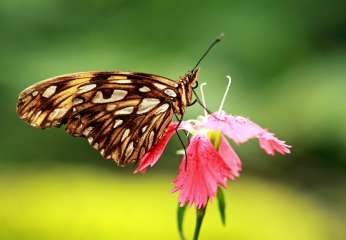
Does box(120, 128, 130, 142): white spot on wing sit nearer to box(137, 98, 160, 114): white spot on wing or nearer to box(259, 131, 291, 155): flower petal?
box(137, 98, 160, 114): white spot on wing

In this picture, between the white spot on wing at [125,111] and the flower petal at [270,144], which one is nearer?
the flower petal at [270,144]

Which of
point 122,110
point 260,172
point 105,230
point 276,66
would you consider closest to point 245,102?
point 260,172

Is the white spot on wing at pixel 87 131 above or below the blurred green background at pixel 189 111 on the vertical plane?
above

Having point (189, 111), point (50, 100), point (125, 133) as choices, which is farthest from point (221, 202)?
point (189, 111)

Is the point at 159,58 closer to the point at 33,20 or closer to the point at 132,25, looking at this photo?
the point at 132,25

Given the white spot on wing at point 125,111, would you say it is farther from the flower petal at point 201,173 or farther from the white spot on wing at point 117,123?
the flower petal at point 201,173

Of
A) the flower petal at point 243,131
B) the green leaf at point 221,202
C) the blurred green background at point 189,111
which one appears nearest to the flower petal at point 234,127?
the flower petal at point 243,131

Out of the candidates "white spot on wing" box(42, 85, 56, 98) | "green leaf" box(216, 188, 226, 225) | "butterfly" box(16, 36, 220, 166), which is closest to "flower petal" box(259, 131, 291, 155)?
"green leaf" box(216, 188, 226, 225)
